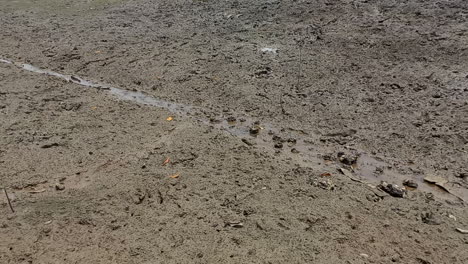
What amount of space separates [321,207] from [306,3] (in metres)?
5.12

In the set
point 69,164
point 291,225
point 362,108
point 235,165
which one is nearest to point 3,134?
point 69,164

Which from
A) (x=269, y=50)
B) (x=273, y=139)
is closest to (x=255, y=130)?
(x=273, y=139)

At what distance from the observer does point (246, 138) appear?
4.72 meters

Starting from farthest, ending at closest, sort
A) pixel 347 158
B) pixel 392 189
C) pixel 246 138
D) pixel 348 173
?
1. pixel 246 138
2. pixel 347 158
3. pixel 348 173
4. pixel 392 189

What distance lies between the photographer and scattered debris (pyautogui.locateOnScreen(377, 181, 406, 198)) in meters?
3.76

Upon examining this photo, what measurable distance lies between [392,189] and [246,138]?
1.60 meters

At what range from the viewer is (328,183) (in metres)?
3.92

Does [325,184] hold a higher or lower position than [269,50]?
lower

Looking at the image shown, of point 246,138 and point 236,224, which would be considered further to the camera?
point 246,138

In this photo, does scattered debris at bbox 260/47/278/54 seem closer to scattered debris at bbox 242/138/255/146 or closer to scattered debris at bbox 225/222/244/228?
scattered debris at bbox 242/138/255/146

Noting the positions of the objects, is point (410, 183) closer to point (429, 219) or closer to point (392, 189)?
point (392, 189)

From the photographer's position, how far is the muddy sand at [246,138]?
132 inches

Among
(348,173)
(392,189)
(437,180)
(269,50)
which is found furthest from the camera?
(269,50)

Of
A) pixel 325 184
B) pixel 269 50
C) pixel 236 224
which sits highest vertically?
pixel 269 50
